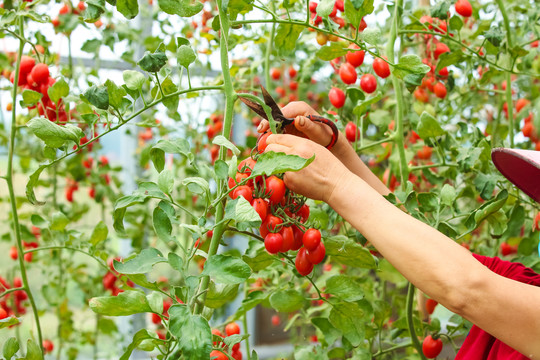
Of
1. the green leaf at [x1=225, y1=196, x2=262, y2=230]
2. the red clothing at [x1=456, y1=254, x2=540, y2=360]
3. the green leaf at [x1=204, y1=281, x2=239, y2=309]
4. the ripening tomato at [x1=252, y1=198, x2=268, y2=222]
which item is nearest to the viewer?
the green leaf at [x1=225, y1=196, x2=262, y2=230]

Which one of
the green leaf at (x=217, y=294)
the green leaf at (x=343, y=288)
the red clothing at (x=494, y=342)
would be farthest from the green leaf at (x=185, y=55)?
the red clothing at (x=494, y=342)

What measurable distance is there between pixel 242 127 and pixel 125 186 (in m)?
0.54

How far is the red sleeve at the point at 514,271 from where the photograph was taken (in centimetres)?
97

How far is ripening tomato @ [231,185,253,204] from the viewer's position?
71 centimetres

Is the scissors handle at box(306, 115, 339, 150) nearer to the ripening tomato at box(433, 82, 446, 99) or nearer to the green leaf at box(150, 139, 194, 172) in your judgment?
the green leaf at box(150, 139, 194, 172)

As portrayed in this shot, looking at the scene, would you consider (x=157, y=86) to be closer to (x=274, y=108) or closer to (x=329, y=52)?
(x=274, y=108)

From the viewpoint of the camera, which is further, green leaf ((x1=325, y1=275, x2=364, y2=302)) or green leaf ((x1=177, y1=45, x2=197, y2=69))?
green leaf ((x1=325, y1=275, x2=364, y2=302))

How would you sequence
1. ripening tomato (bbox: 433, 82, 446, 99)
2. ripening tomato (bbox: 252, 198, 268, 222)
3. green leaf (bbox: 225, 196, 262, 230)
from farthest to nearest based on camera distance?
1. ripening tomato (bbox: 433, 82, 446, 99)
2. ripening tomato (bbox: 252, 198, 268, 222)
3. green leaf (bbox: 225, 196, 262, 230)

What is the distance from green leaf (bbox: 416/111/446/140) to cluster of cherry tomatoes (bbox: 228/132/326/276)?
1.25ft

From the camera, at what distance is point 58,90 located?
939 millimetres

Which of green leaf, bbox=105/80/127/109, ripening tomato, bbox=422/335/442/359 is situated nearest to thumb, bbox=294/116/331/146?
green leaf, bbox=105/80/127/109

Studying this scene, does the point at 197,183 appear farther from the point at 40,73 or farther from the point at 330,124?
Result: the point at 40,73

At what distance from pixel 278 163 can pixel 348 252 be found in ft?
1.14

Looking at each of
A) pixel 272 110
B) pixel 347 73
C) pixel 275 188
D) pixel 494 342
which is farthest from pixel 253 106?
pixel 494 342
